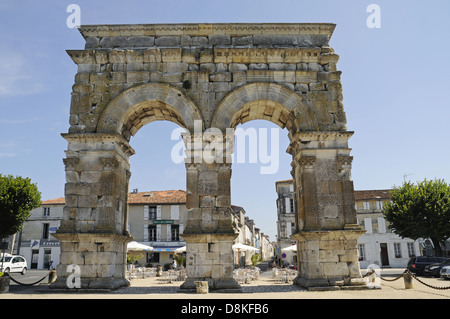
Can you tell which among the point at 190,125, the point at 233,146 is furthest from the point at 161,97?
the point at 233,146

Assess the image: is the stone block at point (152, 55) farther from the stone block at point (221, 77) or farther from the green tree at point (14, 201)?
the green tree at point (14, 201)

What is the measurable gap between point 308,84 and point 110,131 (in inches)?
290

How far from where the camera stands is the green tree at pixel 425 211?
22.9 metres

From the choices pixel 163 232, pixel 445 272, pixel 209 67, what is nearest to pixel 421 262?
pixel 445 272

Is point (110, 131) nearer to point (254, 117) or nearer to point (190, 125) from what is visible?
point (190, 125)

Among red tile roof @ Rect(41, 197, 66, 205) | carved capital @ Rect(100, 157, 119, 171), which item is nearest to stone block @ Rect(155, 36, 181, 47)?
carved capital @ Rect(100, 157, 119, 171)

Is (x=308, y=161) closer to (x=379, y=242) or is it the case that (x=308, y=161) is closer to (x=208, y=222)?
(x=208, y=222)

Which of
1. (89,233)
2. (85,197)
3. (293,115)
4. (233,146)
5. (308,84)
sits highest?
(308,84)

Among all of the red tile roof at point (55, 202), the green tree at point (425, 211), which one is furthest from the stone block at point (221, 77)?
the red tile roof at point (55, 202)

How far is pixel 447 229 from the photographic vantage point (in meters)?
22.9

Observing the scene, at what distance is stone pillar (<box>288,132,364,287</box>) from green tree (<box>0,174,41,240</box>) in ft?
55.7

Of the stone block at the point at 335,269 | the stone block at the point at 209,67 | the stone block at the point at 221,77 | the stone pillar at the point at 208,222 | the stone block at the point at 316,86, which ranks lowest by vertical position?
the stone block at the point at 335,269

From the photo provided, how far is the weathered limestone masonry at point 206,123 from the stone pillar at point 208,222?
0.03 m
